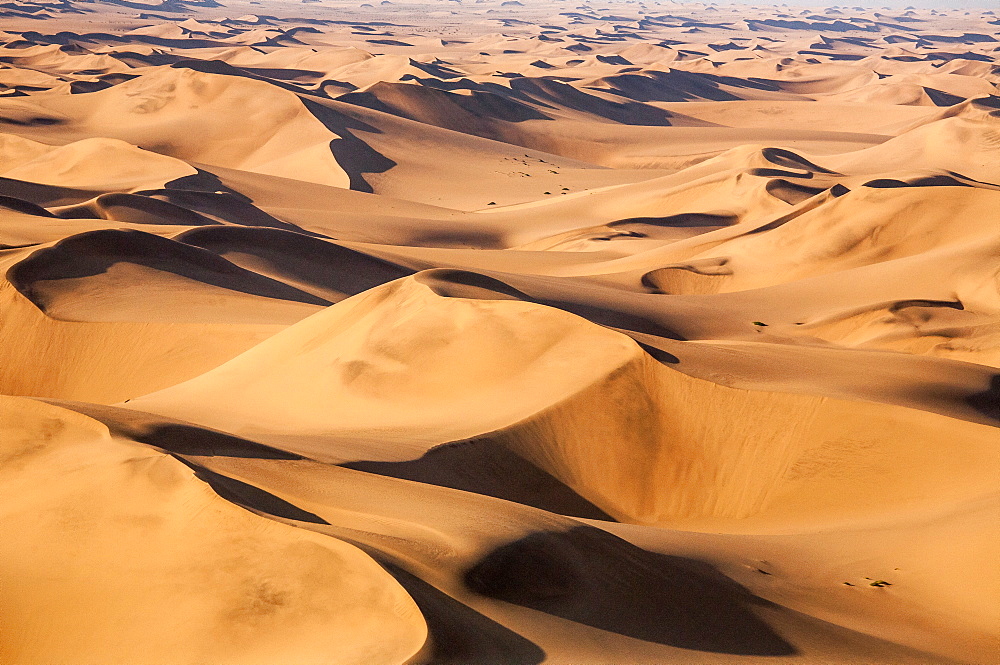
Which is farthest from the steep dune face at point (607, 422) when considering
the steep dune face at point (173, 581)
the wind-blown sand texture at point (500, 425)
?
the steep dune face at point (173, 581)

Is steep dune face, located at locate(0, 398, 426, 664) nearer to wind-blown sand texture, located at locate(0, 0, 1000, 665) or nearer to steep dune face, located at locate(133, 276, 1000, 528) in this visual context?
wind-blown sand texture, located at locate(0, 0, 1000, 665)

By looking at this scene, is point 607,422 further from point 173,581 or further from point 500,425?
point 173,581

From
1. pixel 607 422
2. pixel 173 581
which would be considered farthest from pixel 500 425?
pixel 173 581

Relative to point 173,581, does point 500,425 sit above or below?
below

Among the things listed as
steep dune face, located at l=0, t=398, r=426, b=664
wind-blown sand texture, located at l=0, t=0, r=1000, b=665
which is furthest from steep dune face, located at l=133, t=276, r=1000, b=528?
steep dune face, located at l=0, t=398, r=426, b=664

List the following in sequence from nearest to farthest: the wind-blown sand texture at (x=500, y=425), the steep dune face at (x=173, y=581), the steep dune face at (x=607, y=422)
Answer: the steep dune face at (x=173, y=581)
the wind-blown sand texture at (x=500, y=425)
the steep dune face at (x=607, y=422)

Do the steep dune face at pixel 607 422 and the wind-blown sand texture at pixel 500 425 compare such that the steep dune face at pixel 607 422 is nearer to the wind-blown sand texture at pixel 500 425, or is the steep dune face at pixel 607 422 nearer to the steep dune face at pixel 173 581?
the wind-blown sand texture at pixel 500 425

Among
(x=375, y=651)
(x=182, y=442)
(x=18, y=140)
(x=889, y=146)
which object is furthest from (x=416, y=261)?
(x=889, y=146)

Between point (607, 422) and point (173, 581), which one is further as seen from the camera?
point (607, 422)
